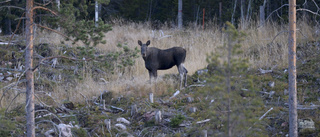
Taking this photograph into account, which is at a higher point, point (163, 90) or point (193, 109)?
point (163, 90)

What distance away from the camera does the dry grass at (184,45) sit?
947 centimetres

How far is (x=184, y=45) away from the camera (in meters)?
15.1

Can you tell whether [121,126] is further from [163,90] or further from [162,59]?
[162,59]

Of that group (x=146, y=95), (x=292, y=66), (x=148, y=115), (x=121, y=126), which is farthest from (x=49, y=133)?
(x=292, y=66)

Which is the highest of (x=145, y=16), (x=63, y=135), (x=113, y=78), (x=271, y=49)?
(x=145, y=16)

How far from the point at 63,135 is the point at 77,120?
1.02 metres

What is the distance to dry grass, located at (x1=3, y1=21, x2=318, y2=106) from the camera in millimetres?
9469

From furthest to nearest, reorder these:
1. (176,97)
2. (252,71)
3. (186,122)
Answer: (252,71), (176,97), (186,122)

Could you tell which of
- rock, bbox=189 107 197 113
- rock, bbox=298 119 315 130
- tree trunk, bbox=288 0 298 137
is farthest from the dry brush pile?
tree trunk, bbox=288 0 298 137

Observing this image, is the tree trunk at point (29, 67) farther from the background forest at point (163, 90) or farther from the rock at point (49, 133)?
the rock at point (49, 133)

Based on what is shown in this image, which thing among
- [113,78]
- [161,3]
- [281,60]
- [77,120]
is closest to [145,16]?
[161,3]

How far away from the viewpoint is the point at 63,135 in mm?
6625

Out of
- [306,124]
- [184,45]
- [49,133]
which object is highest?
[184,45]

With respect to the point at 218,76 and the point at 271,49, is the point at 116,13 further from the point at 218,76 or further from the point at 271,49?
the point at 218,76
